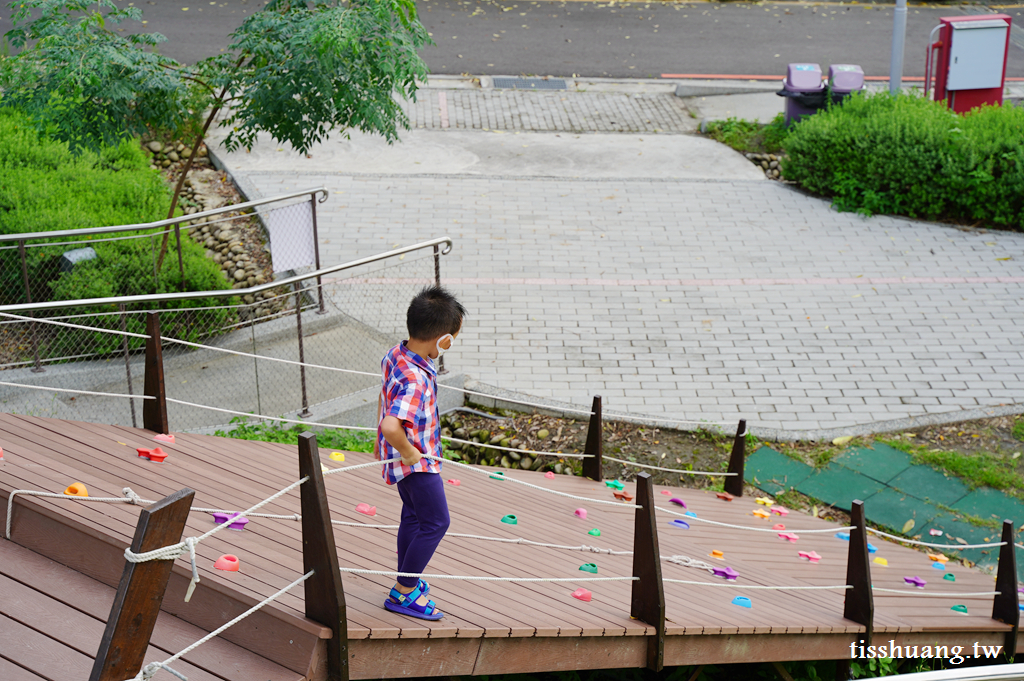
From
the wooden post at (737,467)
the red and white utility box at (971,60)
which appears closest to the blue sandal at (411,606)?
the wooden post at (737,467)

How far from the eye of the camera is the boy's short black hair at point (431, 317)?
3.71 meters

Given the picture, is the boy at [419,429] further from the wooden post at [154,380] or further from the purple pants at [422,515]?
the wooden post at [154,380]

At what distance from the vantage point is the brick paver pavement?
8.66 metres

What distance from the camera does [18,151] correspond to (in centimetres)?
1054

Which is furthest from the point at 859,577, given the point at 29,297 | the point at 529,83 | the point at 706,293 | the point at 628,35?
the point at 628,35

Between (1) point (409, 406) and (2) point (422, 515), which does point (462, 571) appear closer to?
(2) point (422, 515)

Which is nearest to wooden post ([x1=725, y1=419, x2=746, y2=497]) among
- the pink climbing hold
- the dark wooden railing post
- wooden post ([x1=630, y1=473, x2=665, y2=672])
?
the dark wooden railing post

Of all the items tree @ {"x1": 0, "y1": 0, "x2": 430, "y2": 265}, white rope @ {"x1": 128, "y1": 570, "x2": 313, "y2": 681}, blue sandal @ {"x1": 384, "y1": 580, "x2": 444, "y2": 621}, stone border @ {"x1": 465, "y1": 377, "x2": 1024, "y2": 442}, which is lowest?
stone border @ {"x1": 465, "y1": 377, "x2": 1024, "y2": 442}

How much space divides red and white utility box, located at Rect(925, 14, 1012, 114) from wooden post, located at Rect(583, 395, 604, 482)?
950 centimetres

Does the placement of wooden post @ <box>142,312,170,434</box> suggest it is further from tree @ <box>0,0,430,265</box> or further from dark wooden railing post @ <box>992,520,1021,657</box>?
dark wooden railing post @ <box>992,520,1021,657</box>

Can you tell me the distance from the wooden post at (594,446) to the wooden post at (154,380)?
2.91 meters

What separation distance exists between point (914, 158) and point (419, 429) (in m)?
10.1

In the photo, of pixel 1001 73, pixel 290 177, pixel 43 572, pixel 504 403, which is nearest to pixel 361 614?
pixel 43 572

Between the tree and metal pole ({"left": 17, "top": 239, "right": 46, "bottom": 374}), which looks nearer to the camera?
metal pole ({"left": 17, "top": 239, "right": 46, "bottom": 374})
